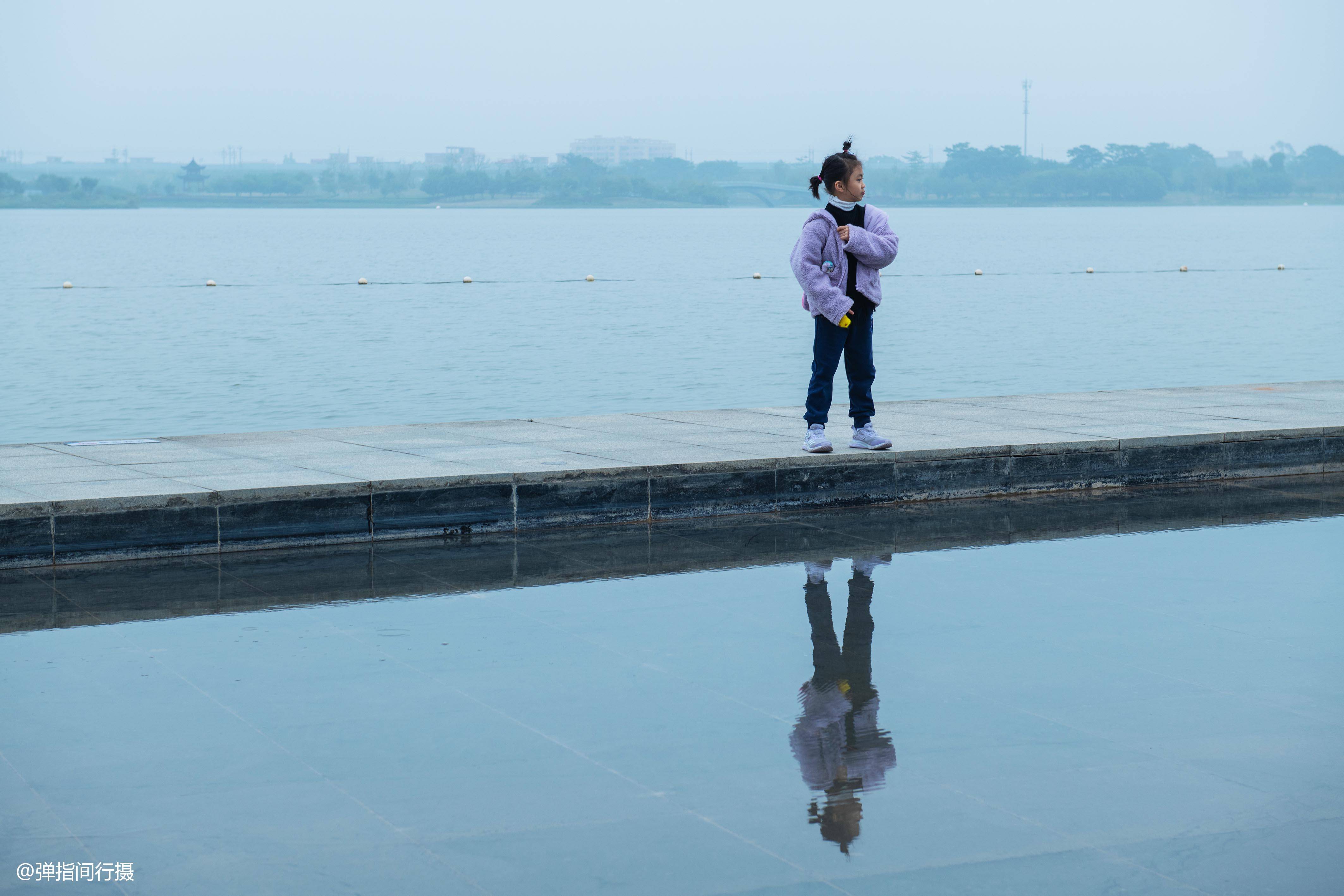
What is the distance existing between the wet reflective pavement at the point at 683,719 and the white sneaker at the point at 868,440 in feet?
4.54

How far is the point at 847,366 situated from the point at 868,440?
427 mm

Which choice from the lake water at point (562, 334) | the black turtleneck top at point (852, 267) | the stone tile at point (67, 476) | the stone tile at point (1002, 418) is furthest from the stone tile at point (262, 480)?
the lake water at point (562, 334)

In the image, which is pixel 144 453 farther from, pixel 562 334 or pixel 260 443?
pixel 562 334

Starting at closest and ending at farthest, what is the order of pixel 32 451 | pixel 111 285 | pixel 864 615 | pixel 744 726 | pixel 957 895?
pixel 957 895, pixel 744 726, pixel 864 615, pixel 32 451, pixel 111 285

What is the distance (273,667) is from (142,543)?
1945 mm

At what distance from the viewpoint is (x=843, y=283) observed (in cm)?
823

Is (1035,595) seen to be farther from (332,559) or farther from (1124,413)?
(1124,413)

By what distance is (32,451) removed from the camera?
8.13 m

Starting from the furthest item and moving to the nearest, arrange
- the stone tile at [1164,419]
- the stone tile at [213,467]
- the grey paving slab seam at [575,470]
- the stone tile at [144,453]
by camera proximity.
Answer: the stone tile at [1164,419]
the stone tile at [144,453]
the stone tile at [213,467]
the grey paving slab seam at [575,470]

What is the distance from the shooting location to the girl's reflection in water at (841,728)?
11.9ft

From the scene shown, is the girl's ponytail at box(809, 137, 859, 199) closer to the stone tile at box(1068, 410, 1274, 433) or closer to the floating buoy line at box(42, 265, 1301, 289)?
the stone tile at box(1068, 410, 1274, 433)

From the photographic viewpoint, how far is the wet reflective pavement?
3350mm

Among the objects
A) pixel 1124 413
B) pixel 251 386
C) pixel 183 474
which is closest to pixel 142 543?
pixel 183 474

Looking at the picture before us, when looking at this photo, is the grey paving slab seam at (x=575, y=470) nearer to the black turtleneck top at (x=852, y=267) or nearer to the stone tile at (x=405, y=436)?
the stone tile at (x=405, y=436)
